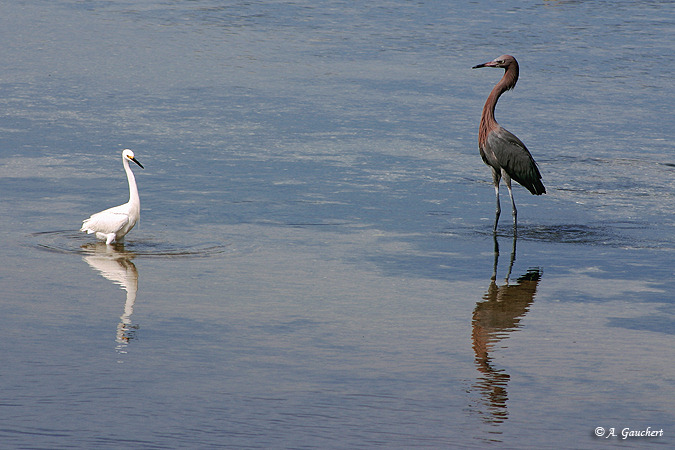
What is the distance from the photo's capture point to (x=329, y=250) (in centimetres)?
1007

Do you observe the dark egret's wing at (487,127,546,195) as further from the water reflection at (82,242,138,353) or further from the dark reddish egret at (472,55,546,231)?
the water reflection at (82,242,138,353)

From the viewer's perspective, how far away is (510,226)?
11414mm

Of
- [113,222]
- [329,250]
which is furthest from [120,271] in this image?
[329,250]

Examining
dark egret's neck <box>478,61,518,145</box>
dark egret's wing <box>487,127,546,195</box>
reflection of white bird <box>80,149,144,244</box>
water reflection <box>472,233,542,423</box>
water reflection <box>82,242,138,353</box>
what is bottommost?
water reflection <box>472,233,542,423</box>

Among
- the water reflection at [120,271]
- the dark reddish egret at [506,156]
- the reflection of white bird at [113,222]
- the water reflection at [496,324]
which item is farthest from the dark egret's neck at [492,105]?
the water reflection at [120,271]

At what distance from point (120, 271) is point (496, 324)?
334 cm

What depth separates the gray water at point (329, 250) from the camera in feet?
20.8

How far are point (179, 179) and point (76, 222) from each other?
238 centimetres

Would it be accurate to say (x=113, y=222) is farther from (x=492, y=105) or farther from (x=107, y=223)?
(x=492, y=105)

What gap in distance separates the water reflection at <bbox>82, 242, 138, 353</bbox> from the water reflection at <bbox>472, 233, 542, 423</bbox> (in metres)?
2.44

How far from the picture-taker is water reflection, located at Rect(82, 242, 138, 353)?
755 cm

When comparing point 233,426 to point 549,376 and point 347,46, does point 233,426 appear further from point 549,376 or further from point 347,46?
point 347,46

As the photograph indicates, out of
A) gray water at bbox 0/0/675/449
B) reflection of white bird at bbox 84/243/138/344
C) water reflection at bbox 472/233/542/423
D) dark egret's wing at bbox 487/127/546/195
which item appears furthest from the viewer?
dark egret's wing at bbox 487/127/546/195

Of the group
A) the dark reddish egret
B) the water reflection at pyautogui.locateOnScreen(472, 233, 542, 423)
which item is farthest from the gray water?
the dark reddish egret
